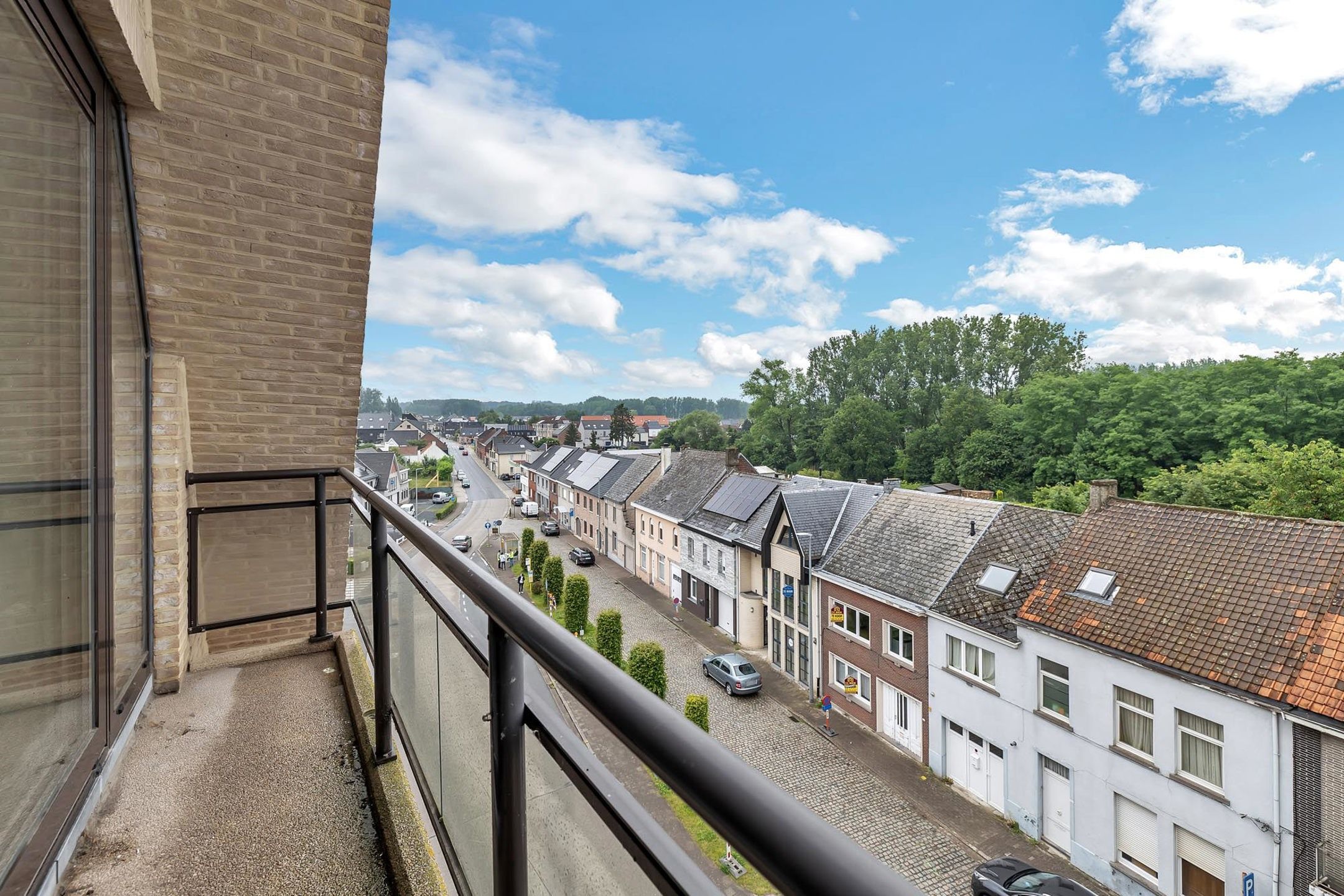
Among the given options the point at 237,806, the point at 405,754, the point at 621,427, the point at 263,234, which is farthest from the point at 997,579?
the point at 621,427

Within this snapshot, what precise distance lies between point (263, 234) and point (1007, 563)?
1037 cm

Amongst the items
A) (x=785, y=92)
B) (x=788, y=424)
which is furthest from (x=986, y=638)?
(x=788, y=424)

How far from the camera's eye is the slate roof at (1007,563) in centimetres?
941

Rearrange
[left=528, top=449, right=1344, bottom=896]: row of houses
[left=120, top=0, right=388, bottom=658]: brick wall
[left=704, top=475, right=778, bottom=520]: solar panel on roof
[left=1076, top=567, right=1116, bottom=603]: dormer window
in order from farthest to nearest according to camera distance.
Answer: [left=704, top=475, right=778, bottom=520]: solar panel on roof → [left=1076, top=567, right=1116, bottom=603]: dormer window → [left=528, top=449, right=1344, bottom=896]: row of houses → [left=120, top=0, right=388, bottom=658]: brick wall

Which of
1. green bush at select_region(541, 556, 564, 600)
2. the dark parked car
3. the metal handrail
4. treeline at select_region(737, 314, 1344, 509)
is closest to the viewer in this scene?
the metal handrail

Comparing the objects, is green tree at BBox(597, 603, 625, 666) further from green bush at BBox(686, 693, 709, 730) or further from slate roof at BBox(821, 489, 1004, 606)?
slate roof at BBox(821, 489, 1004, 606)

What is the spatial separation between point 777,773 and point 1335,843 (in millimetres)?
6156

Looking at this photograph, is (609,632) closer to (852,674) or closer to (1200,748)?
(852,674)

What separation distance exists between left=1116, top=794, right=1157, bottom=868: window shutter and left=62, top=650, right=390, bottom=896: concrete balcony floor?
352 inches

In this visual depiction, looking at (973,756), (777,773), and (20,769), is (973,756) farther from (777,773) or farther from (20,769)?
(20,769)

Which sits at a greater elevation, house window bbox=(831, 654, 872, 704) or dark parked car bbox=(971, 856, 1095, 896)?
house window bbox=(831, 654, 872, 704)

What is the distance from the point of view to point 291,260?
2900 millimetres

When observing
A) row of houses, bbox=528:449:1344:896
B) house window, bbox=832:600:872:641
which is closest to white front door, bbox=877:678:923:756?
row of houses, bbox=528:449:1344:896

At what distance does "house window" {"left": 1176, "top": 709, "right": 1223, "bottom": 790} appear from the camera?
261 inches
